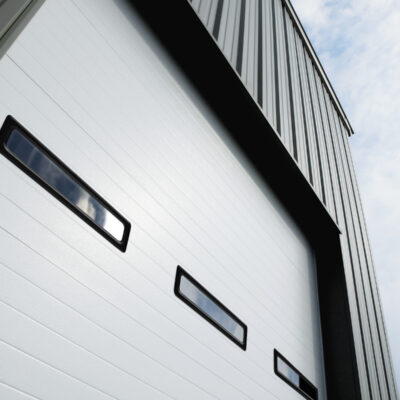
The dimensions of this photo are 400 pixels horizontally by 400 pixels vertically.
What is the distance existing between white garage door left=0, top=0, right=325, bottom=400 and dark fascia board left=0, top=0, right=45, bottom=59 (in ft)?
0.74

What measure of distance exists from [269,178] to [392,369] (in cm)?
367

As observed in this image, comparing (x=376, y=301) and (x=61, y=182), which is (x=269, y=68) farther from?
(x=61, y=182)

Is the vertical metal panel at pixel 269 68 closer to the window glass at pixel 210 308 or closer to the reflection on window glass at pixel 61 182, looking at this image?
the window glass at pixel 210 308

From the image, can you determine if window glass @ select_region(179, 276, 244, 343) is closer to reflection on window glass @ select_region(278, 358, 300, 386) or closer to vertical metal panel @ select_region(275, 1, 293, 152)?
reflection on window glass @ select_region(278, 358, 300, 386)

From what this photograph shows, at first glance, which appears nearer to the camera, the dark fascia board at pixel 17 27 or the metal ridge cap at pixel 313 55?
the dark fascia board at pixel 17 27

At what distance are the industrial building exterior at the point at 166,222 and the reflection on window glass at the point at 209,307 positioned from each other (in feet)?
0.06

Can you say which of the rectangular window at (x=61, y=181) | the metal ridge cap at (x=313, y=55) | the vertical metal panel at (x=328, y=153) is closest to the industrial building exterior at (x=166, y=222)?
the rectangular window at (x=61, y=181)

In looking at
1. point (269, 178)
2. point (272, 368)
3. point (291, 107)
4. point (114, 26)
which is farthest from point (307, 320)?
point (114, 26)

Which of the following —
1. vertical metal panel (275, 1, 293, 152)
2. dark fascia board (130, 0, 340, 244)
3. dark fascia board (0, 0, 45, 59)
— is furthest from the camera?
vertical metal panel (275, 1, 293, 152)

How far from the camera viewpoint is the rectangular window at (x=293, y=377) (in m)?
4.12

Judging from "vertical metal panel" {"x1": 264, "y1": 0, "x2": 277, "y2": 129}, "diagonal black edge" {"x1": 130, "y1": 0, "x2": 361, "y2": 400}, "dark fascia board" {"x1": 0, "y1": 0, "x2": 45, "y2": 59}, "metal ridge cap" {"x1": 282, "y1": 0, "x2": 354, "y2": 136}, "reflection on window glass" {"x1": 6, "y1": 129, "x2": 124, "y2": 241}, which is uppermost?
"metal ridge cap" {"x1": 282, "y1": 0, "x2": 354, "y2": 136}

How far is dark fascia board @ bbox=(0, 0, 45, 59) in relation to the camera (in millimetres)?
2037

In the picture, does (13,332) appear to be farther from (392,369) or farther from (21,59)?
(392,369)

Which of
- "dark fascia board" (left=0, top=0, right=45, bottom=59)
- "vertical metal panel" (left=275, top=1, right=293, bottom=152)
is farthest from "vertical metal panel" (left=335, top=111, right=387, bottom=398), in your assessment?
"dark fascia board" (left=0, top=0, right=45, bottom=59)
